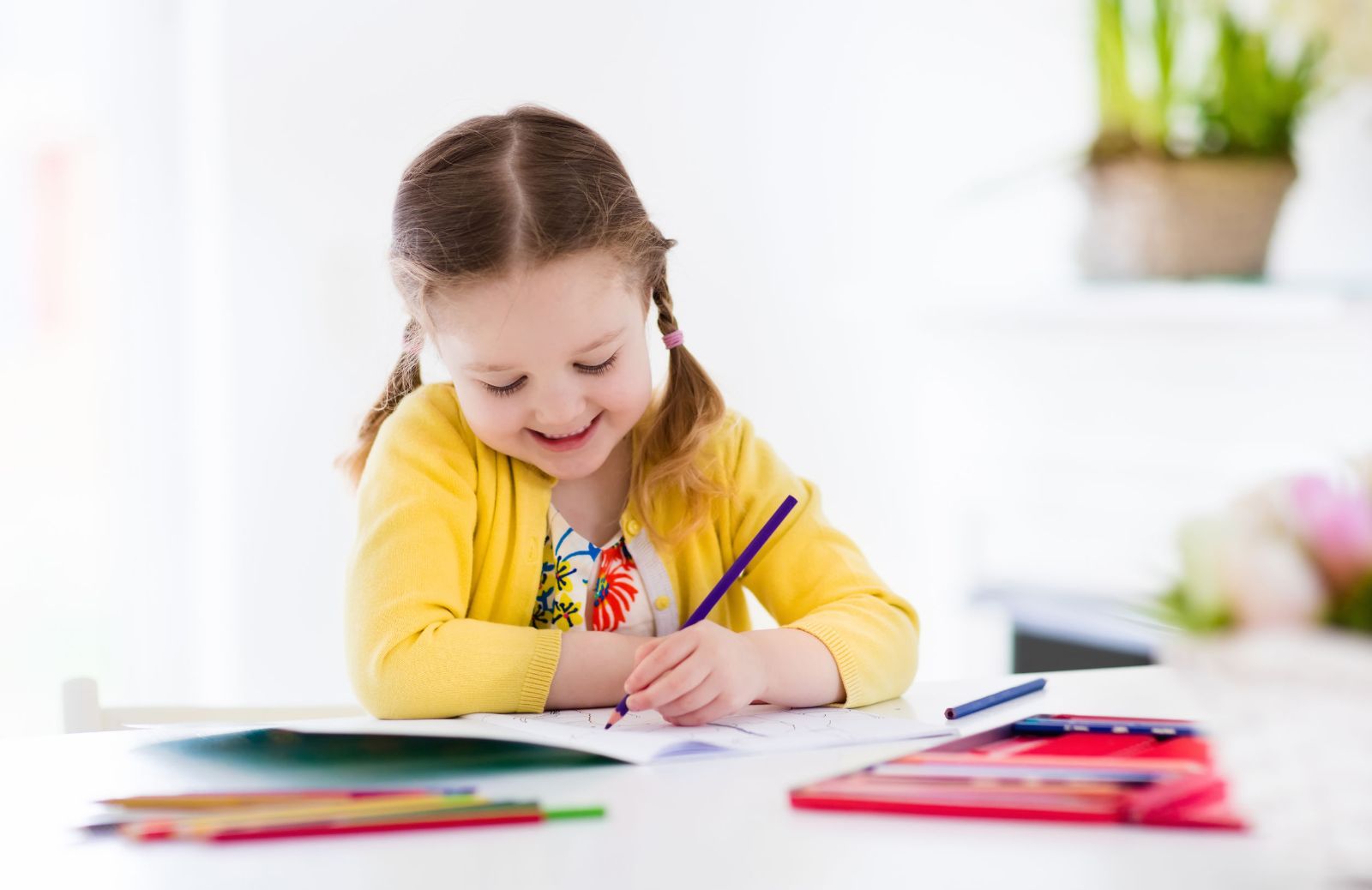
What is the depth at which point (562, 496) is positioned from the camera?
119 centimetres

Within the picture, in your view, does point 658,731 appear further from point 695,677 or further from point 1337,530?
point 1337,530

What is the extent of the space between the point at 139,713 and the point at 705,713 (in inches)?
19.9

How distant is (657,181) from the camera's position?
259 centimetres

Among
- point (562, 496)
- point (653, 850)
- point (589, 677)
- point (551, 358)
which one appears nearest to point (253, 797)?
point (653, 850)

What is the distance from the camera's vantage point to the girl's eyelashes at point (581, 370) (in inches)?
40.6

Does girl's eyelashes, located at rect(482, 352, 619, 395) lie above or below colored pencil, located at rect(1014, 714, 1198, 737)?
above

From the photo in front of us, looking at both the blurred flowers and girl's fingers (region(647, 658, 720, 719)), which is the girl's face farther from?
the blurred flowers

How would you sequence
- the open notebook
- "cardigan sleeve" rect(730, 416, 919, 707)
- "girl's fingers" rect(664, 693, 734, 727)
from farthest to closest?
"cardigan sleeve" rect(730, 416, 919, 707) < "girl's fingers" rect(664, 693, 734, 727) < the open notebook

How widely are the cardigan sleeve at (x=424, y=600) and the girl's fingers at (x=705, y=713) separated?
0.12 metres

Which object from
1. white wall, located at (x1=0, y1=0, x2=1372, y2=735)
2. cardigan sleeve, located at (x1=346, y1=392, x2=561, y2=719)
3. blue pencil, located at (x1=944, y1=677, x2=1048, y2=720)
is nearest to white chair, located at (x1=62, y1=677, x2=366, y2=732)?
cardigan sleeve, located at (x1=346, y1=392, x2=561, y2=719)

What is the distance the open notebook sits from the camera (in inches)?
30.2

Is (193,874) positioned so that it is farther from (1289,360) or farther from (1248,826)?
(1289,360)

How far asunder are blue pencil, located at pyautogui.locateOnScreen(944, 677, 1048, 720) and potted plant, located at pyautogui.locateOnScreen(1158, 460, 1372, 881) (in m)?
0.36

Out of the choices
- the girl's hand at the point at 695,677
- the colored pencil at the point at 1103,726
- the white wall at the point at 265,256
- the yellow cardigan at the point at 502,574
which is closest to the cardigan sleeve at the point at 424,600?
the yellow cardigan at the point at 502,574
